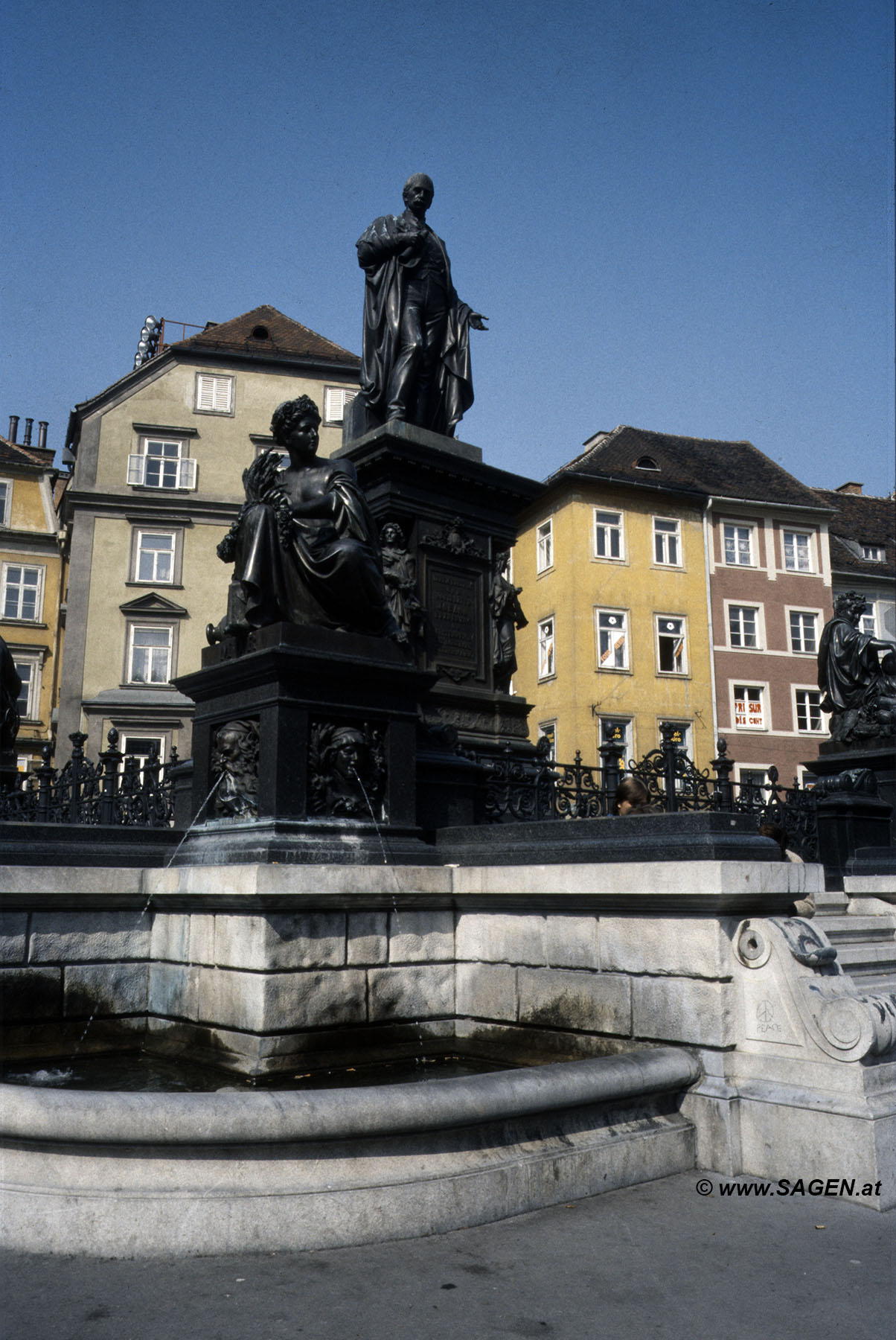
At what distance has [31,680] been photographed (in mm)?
44625

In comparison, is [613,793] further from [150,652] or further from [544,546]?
[544,546]

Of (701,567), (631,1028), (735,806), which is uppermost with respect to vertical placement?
(701,567)

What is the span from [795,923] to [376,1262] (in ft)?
8.38

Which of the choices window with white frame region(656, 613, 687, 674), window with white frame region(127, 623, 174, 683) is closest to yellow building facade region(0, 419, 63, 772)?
window with white frame region(127, 623, 174, 683)

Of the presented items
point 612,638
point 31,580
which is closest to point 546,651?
point 612,638

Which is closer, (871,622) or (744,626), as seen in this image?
(744,626)

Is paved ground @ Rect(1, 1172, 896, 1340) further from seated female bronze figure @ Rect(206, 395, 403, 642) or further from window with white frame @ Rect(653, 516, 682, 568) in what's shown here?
window with white frame @ Rect(653, 516, 682, 568)

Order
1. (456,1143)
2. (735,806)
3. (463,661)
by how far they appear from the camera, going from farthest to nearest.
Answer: (735,806), (463,661), (456,1143)

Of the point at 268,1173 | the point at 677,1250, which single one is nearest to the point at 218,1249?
the point at 268,1173

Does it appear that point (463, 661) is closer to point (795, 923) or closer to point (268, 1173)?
point (795, 923)

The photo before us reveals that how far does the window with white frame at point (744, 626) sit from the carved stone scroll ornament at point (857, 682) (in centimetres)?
2758

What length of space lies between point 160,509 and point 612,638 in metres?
16.8

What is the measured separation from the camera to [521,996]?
6.41m

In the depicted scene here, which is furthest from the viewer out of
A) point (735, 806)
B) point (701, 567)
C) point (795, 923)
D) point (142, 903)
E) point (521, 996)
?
point (701, 567)
